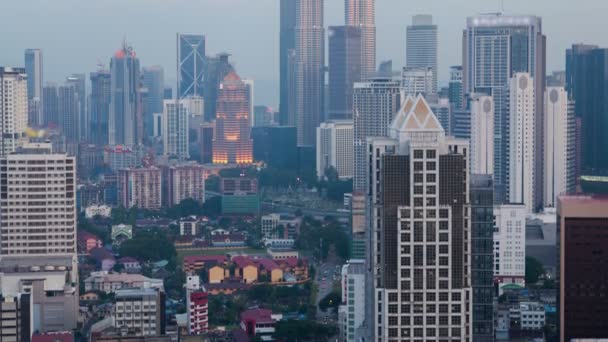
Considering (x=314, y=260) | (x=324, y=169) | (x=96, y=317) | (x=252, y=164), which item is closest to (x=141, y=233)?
(x=314, y=260)

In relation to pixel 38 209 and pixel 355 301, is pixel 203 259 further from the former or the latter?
pixel 355 301

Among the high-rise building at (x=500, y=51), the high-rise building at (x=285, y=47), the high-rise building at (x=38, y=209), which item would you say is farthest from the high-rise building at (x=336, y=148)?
the high-rise building at (x=38, y=209)

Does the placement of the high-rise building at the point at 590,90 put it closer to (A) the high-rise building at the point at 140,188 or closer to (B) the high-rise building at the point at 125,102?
Result: (A) the high-rise building at the point at 140,188

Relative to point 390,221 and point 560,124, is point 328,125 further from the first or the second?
point 390,221

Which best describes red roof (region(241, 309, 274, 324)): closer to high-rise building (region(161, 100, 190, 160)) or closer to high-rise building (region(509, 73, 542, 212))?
high-rise building (region(509, 73, 542, 212))

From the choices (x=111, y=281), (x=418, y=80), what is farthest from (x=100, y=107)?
A: (x=111, y=281)

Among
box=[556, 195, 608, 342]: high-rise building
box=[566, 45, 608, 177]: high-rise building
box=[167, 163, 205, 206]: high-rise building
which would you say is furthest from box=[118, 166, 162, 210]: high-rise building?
box=[556, 195, 608, 342]: high-rise building
